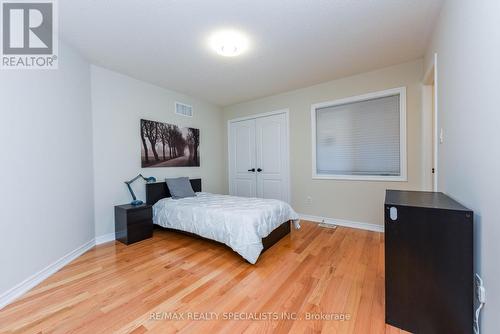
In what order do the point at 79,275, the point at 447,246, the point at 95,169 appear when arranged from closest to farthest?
the point at 447,246 → the point at 79,275 → the point at 95,169

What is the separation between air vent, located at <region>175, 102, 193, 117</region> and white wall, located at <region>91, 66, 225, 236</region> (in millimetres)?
86

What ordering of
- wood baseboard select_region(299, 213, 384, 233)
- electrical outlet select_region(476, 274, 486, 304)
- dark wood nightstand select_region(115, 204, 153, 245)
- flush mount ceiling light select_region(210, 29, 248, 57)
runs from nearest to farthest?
1. electrical outlet select_region(476, 274, 486, 304)
2. flush mount ceiling light select_region(210, 29, 248, 57)
3. dark wood nightstand select_region(115, 204, 153, 245)
4. wood baseboard select_region(299, 213, 384, 233)

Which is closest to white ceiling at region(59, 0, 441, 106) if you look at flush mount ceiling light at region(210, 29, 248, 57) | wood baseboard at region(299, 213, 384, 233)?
flush mount ceiling light at region(210, 29, 248, 57)

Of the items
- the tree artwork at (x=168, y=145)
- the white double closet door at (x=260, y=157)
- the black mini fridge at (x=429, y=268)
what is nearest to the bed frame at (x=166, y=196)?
the tree artwork at (x=168, y=145)

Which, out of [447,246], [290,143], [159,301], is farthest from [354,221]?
[159,301]

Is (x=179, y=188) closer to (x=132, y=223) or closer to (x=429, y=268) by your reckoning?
(x=132, y=223)

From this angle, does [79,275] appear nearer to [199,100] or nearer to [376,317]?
[376,317]

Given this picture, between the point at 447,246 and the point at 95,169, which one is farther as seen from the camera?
the point at 95,169

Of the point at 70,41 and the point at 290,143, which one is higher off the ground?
the point at 70,41

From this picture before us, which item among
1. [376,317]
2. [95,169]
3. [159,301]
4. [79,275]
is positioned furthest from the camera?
[95,169]

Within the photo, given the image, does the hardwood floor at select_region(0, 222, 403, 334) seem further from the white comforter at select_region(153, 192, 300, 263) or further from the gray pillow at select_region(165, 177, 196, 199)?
the gray pillow at select_region(165, 177, 196, 199)

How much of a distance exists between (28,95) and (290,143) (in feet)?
11.7

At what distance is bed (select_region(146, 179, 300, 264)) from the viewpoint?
227 cm

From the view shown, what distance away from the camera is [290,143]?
4086mm
